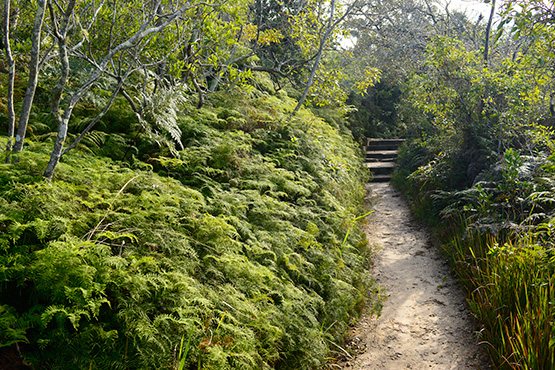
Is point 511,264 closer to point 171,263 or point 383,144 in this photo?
point 171,263

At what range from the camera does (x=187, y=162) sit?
4.90 metres

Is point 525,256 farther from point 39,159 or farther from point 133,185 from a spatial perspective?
point 39,159

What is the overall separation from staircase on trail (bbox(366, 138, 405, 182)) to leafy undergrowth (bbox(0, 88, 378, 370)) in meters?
7.58

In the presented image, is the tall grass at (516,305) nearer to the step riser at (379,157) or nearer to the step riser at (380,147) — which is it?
the step riser at (379,157)

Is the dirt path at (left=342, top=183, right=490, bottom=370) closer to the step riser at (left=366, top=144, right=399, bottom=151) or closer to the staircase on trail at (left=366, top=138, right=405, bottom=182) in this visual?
the staircase on trail at (left=366, top=138, right=405, bottom=182)

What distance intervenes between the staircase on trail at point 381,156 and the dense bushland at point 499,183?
36.2 inches

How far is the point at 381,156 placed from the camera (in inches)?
580

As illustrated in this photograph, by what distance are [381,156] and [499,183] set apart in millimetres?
8267

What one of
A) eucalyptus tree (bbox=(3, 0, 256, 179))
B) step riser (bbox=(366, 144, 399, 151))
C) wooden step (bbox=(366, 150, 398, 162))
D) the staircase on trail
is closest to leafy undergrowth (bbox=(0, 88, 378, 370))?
eucalyptus tree (bbox=(3, 0, 256, 179))

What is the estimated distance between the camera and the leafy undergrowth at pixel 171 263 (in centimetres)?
231

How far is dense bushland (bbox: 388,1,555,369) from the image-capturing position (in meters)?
3.92

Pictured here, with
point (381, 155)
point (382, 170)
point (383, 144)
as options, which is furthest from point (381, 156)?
point (382, 170)

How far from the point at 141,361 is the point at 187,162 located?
2.96 metres

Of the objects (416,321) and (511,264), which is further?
(416,321)
